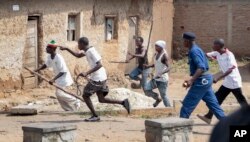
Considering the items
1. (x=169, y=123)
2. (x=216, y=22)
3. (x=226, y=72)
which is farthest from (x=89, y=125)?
(x=216, y=22)

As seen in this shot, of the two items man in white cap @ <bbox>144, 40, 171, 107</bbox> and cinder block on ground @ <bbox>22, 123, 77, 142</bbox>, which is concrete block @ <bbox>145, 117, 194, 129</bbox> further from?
man in white cap @ <bbox>144, 40, 171, 107</bbox>

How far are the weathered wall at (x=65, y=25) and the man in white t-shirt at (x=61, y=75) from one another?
3.65 metres

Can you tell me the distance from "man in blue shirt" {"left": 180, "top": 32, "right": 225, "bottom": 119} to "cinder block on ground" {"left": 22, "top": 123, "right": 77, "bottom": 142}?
6.31ft

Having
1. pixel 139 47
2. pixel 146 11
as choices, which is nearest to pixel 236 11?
pixel 146 11

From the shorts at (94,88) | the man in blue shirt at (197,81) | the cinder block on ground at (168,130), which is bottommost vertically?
the cinder block on ground at (168,130)

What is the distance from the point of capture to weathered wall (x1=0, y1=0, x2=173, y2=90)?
15.7 meters

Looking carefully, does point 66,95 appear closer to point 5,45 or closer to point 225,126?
point 5,45

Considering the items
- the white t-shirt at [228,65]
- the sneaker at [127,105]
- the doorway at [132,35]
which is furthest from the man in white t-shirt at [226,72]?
the doorway at [132,35]

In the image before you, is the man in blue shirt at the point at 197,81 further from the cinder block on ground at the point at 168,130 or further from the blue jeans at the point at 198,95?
the cinder block on ground at the point at 168,130

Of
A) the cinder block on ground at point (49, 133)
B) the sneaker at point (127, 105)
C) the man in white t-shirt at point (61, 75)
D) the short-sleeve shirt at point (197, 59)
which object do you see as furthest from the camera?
the man in white t-shirt at point (61, 75)

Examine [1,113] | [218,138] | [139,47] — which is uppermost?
[218,138]

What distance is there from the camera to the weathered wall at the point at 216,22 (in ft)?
87.5

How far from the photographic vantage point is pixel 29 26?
16469 mm

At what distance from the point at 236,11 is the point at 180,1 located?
2342 millimetres
